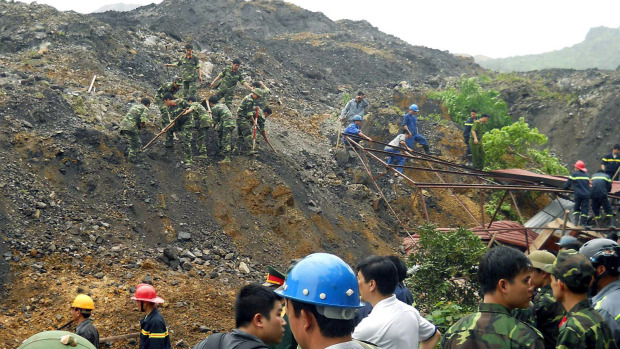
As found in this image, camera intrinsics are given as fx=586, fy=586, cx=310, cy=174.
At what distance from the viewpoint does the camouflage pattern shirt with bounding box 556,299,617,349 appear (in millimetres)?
2945

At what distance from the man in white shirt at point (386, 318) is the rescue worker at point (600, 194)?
706 centimetres

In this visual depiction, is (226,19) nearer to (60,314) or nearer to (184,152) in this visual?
(184,152)

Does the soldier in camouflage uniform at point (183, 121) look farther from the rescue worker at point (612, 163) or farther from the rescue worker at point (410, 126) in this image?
the rescue worker at point (612, 163)

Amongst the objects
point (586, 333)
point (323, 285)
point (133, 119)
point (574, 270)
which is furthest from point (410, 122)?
point (323, 285)

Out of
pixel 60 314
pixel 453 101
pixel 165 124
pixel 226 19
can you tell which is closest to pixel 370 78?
pixel 453 101

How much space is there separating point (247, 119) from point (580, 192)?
6.46 m

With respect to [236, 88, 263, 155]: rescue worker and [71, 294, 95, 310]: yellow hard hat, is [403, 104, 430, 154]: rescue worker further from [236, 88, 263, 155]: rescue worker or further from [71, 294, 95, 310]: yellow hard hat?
[71, 294, 95, 310]: yellow hard hat

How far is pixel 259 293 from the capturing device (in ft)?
10.3

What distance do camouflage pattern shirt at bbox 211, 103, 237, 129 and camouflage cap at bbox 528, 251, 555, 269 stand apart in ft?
27.8

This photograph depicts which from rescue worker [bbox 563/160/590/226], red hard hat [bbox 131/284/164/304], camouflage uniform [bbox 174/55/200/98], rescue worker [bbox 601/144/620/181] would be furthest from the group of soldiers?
rescue worker [bbox 601/144/620/181]

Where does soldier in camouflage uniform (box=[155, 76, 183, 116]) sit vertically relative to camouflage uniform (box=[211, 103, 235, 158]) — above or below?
above

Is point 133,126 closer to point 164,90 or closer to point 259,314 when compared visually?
point 164,90

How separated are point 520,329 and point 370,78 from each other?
2290 centimetres

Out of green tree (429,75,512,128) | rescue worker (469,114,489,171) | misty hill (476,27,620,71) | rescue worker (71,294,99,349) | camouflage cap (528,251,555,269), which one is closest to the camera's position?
camouflage cap (528,251,555,269)
